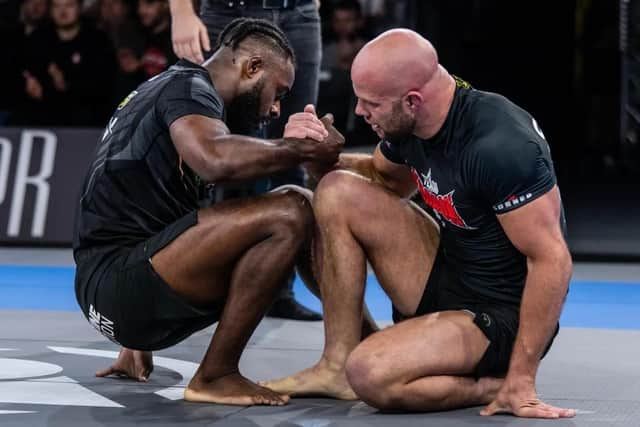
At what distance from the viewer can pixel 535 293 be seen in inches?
150

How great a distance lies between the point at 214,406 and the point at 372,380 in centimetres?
53

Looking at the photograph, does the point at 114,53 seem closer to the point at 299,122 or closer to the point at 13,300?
the point at 13,300

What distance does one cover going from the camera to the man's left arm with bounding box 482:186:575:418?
380 centimetres

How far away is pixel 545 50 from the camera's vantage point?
13508 millimetres

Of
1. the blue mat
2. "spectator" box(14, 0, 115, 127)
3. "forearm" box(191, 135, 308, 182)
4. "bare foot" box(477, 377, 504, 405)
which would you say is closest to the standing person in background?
the blue mat

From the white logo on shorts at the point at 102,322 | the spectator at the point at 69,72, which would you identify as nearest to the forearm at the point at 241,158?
the white logo on shorts at the point at 102,322

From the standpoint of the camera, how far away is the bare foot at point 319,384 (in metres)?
4.17

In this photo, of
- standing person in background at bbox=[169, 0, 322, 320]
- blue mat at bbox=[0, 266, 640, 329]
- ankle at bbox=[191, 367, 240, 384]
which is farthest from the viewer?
blue mat at bbox=[0, 266, 640, 329]

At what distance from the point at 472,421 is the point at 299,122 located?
43.2 inches

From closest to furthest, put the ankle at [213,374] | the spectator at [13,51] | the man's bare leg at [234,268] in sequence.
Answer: the man's bare leg at [234,268], the ankle at [213,374], the spectator at [13,51]

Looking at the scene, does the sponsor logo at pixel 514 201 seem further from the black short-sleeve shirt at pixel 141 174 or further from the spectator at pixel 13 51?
the spectator at pixel 13 51

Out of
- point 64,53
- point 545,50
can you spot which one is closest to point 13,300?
point 64,53

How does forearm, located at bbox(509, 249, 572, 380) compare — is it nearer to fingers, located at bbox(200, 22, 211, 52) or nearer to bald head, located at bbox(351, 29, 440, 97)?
bald head, located at bbox(351, 29, 440, 97)

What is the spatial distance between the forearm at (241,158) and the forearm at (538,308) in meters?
0.85
